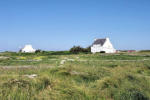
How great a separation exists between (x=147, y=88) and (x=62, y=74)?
9.89 feet

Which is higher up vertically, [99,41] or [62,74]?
[99,41]

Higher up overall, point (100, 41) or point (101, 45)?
point (100, 41)

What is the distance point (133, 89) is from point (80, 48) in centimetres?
3626

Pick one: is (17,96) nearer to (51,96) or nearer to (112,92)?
(51,96)

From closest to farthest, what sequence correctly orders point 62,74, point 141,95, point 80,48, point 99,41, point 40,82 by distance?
1. point 141,95
2. point 40,82
3. point 62,74
4. point 80,48
5. point 99,41

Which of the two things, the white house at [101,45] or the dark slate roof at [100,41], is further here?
the dark slate roof at [100,41]

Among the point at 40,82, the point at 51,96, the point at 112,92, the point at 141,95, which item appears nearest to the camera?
the point at 51,96

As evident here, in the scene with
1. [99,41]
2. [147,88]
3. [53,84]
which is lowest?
[147,88]

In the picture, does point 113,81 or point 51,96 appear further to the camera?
point 113,81

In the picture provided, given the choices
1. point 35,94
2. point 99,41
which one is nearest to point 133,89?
point 35,94

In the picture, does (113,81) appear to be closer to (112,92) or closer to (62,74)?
(112,92)

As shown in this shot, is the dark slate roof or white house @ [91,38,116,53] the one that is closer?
white house @ [91,38,116,53]

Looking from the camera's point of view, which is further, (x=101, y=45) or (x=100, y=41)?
(x=100, y=41)

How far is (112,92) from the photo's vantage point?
3.31 m
